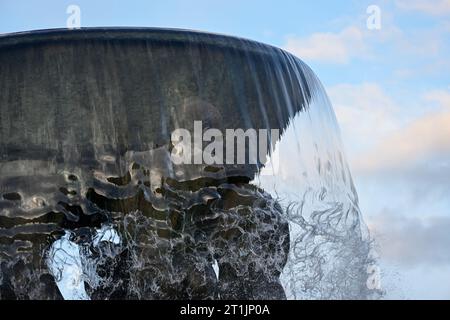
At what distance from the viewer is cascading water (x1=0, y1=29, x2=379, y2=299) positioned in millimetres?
10484

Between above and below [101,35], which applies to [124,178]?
below

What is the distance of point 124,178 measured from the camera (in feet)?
34.6

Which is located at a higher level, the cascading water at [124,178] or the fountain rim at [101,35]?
the fountain rim at [101,35]

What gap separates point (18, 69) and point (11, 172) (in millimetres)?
991

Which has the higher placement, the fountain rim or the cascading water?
the fountain rim

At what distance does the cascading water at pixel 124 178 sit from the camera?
10.5 meters

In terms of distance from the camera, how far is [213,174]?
35.0ft

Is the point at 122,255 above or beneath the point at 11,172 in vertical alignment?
beneath

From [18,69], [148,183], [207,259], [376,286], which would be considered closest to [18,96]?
[18,69]
